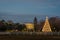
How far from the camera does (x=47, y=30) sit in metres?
69.8

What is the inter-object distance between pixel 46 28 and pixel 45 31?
99cm

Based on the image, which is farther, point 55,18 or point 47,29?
point 55,18

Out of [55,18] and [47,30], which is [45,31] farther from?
[55,18]

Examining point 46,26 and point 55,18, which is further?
point 55,18

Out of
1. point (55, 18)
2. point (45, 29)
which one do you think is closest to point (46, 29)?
point (45, 29)

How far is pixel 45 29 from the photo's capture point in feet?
225

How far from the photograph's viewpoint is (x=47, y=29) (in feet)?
228

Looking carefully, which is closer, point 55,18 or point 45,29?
point 45,29

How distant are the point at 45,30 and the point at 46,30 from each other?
0.61 meters

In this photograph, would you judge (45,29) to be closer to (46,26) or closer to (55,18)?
(46,26)

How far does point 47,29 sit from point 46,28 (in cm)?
128

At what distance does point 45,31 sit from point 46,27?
1.22 metres

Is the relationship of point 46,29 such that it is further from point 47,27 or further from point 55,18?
point 55,18

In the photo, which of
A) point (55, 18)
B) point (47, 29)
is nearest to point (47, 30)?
point (47, 29)
